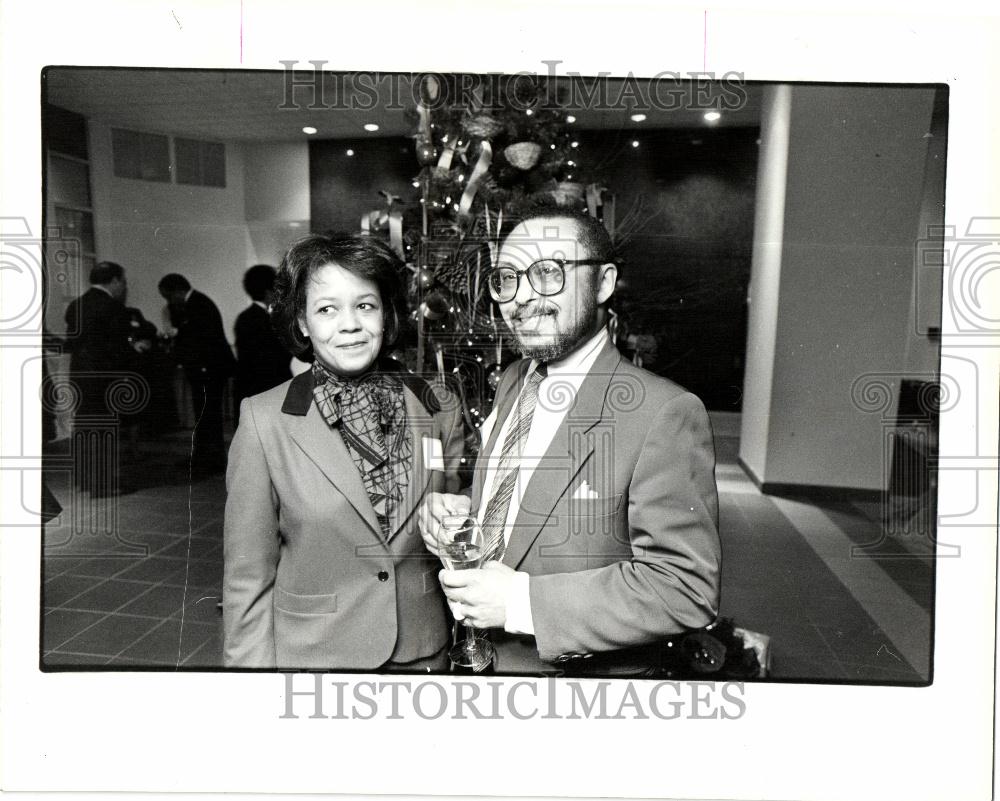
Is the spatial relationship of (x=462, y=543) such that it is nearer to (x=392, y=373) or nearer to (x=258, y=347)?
(x=392, y=373)

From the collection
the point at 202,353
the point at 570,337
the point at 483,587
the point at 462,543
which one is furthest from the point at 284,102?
the point at 483,587

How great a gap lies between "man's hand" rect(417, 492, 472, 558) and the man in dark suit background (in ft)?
1.57

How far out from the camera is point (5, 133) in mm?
2057

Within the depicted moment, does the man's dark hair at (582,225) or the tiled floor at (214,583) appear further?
the tiled floor at (214,583)

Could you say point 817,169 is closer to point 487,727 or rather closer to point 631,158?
point 631,158

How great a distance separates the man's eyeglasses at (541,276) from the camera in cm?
196

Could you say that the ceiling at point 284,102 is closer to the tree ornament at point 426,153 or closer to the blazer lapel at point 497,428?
the tree ornament at point 426,153

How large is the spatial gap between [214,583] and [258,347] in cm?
63

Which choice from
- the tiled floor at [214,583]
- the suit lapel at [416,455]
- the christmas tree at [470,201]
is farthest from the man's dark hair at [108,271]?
the suit lapel at [416,455]

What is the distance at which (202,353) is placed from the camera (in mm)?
2027

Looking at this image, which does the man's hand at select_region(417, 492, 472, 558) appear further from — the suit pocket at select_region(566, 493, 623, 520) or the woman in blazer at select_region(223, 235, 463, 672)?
the suit pocket at select_region(566, 493, 623, 520)

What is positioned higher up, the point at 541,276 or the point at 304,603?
the point at 541,276

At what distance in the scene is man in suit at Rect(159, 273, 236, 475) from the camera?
202cm

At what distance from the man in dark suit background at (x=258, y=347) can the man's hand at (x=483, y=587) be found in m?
0.65
